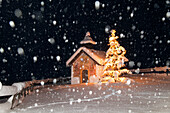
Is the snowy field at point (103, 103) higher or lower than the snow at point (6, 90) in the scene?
lower

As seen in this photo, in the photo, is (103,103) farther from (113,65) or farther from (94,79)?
(94,79)

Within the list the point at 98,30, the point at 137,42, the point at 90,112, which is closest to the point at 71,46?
the point at 98,30

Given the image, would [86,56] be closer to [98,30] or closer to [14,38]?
[98,30]

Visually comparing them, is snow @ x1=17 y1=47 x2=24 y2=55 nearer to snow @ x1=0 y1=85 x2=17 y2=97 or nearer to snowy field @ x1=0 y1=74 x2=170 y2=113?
snowy field @ x1=0 y1=74 x2=170 y2=113

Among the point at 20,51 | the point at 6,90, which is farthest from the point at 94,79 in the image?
the point at 20,51

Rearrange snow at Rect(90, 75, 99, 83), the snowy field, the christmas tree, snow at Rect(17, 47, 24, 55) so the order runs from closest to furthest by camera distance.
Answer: the snowy field
the christmas tree
snow at Rect(90, 75, 99, 83)
snow at Rect(17, 47, 24, 55)

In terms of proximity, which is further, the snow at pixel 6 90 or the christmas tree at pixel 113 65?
the christmas tree at pixel 113 65

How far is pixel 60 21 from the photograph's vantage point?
54.6m

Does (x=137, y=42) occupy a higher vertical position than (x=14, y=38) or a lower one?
lower

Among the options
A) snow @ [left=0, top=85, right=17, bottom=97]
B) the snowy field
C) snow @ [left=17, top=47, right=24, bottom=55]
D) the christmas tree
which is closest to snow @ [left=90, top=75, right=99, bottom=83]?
the christmas tree

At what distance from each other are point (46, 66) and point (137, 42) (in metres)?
30.4

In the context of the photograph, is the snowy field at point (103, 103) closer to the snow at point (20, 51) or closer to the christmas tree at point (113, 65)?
the christmas tree at point (113, 65)

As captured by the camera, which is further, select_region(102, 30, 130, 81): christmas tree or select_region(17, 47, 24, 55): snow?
select_region(17, 47, 24, 55): snow

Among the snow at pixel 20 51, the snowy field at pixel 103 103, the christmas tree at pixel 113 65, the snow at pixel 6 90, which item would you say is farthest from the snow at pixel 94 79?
the snow at pixel 20 51
